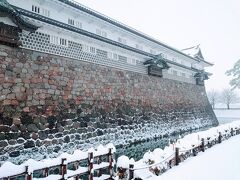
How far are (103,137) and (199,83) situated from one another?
21.6m

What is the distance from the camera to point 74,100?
12844mm

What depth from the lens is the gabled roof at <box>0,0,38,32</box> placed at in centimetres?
934

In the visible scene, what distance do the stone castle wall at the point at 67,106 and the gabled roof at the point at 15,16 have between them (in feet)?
4.43

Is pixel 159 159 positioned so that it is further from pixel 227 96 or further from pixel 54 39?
pixel 227 96

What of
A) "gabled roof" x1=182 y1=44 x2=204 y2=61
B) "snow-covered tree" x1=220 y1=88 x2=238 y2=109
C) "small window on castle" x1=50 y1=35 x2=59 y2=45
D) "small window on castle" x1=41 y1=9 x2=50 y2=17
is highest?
"gabled roof" x1=182 y1=44 x2=204 y2=61

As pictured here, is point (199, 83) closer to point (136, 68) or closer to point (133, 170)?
point (136, 68)

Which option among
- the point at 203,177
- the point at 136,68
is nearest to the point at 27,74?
the point at 203,177

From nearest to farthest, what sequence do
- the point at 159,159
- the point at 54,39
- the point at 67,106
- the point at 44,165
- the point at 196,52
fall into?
the point at 44,165, the point at 159,159, the point at 67,106, the point at 54,39, the point at 196,52

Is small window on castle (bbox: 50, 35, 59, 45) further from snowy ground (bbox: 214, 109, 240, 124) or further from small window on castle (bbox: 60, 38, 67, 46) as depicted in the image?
snowy ground (bbox: 214, 109, 240, 124)

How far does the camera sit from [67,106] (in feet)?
40.4

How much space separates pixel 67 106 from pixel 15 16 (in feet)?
17.0

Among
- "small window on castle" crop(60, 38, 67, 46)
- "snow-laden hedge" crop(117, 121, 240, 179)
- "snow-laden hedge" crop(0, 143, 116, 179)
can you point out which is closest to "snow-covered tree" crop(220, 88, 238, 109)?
"snow-laden hedge" crop(117, 121, 240, 179)

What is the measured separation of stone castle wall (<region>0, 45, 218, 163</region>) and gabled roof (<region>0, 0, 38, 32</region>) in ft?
4.43

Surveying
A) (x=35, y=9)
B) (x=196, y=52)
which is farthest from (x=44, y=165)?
(x=196, y=52)
